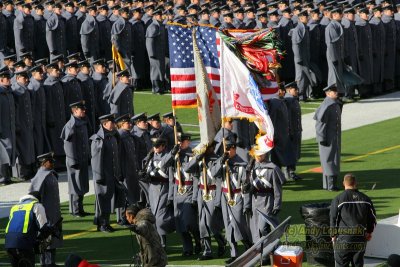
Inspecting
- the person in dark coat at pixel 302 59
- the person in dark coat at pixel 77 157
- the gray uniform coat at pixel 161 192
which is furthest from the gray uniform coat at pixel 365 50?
the gray uniform coat at pixel 161 192

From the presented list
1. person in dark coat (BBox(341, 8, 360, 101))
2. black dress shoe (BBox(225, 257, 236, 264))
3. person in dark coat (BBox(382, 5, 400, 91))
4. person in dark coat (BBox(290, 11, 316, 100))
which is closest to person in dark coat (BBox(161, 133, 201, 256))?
black dress shoe (BBox(225, 257, 236, 264))

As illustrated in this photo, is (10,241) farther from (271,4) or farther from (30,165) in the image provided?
(271,4)

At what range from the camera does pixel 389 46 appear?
3741 cm

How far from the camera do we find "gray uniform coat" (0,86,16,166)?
92.3 feet

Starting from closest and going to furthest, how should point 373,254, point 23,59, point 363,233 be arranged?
point 363,233, point 373,254, point 23,59

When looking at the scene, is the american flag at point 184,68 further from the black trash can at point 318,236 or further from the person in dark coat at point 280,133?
the person in dark coat at point 280,133

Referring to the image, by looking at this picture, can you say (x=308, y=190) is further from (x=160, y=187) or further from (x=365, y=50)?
(x=365, y=50)

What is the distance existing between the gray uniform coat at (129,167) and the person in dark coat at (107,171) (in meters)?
0.12

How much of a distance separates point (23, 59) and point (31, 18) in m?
6.05

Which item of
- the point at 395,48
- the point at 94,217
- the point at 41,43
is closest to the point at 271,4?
the point at 395,48

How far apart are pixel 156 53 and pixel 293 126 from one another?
9.54 m

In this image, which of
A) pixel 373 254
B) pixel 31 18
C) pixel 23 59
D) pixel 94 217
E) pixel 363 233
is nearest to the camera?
pixel 363 233

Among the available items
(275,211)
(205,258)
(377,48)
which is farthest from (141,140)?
(377,48)

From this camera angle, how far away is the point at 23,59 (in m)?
30.7
